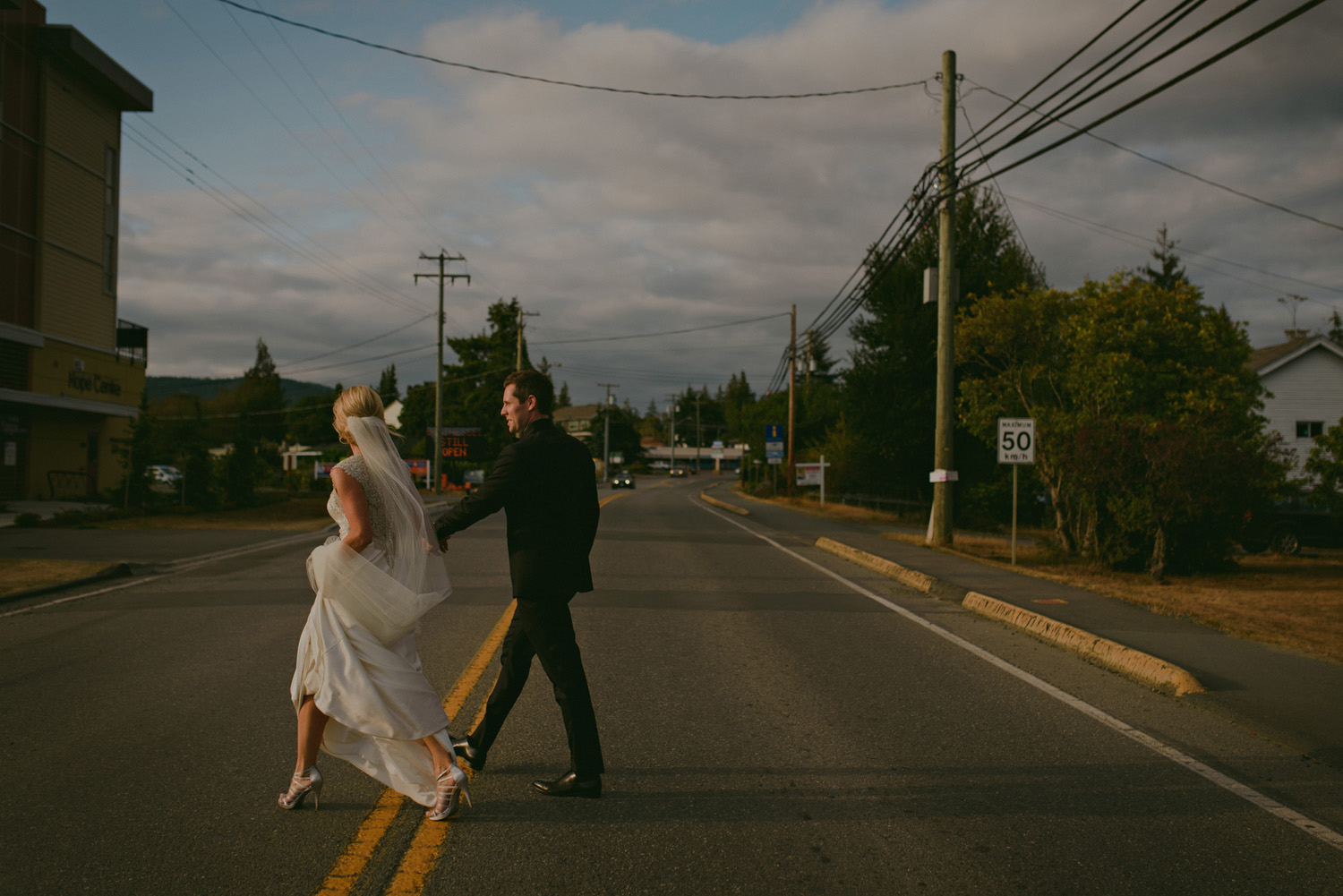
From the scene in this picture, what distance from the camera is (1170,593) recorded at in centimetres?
1341

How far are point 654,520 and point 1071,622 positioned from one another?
61.2 ft

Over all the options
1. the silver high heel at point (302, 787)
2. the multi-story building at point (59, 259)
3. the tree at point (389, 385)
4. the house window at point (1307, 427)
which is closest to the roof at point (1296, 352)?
the house window at point (1307, 427)

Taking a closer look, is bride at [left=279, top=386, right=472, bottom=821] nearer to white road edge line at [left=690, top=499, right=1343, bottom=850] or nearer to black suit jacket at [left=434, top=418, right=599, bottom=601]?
black suit jacket at [left=434, top=418, right=599, bottom=601]

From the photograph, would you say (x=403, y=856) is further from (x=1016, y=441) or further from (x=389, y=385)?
(x=389, y=385)

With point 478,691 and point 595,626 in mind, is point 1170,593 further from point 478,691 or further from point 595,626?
point 478,691

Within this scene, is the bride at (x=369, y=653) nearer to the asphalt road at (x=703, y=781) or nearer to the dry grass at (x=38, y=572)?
the asphalt road at (x=703, y=781)

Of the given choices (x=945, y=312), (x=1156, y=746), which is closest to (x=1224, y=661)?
(x=1156, y=746)

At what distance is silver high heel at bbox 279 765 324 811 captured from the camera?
414 centimetres

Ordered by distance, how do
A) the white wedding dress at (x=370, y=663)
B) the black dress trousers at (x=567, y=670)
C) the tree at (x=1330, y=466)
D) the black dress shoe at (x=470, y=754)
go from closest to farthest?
the white wedding dress at (x=370, y=663)
the black dress trousers at (x=567, y=670)
the black dress shoe at (x=470, y=754)
the tree at (x=1330, y=466)

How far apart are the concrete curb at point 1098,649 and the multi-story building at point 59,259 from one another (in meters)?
29.7

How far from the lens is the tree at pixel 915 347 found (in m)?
29.2

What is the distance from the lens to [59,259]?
31.8 metres

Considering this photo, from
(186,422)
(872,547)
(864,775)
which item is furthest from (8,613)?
(186,422)

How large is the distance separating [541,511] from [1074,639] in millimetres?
6310
